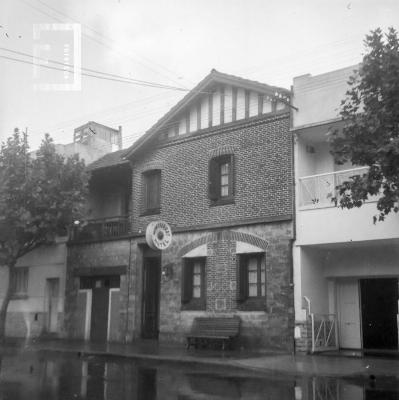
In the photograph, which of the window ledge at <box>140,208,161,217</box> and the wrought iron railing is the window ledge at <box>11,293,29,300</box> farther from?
the wrought iron railing

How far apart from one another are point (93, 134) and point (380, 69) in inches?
842

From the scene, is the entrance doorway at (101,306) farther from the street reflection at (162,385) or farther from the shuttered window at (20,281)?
the street reflection at (162,385)

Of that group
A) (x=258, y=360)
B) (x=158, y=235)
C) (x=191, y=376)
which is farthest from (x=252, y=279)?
(x=191, y=376)

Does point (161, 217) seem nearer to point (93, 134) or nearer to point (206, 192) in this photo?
point (206, 192)

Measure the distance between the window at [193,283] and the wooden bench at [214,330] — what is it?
2.42 ft

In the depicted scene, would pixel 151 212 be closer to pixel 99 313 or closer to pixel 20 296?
pixel 99 313

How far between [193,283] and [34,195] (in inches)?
260

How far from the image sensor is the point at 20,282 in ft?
90.7

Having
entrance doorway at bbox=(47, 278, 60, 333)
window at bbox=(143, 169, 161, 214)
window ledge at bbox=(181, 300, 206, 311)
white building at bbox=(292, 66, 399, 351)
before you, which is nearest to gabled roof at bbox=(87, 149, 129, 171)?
window at bbox=(143, 169, 161, 214)

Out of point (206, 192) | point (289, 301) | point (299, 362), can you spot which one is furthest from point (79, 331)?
point (299, 362)

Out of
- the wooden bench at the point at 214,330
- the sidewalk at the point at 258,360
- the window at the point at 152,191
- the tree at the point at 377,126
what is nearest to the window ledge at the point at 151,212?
the window at the point at 152,191

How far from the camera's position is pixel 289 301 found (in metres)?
17.9

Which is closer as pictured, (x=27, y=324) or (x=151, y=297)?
(x=151, y=297)

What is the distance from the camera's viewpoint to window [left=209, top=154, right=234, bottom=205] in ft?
66.8
